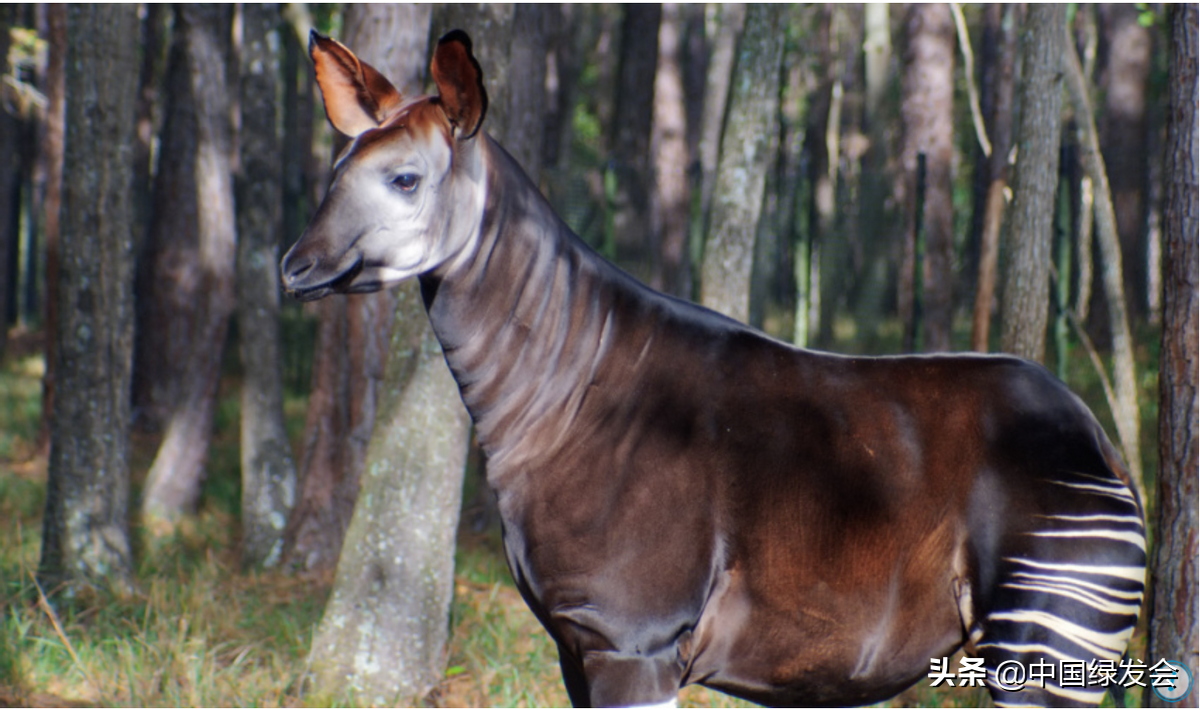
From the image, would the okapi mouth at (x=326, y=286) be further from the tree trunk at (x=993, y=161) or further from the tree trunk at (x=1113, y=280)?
the tree trunk at (x=1113, y=280)

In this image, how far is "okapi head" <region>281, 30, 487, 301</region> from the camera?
8.03 feet

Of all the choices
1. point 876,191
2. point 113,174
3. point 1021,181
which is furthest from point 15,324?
point 1021,181

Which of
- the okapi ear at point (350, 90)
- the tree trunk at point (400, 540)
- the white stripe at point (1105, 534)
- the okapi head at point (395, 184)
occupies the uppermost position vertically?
the okapi ear at point (350, 90)

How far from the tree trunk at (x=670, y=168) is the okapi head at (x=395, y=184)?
678 centimetres

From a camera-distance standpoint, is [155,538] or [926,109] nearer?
[155,538]

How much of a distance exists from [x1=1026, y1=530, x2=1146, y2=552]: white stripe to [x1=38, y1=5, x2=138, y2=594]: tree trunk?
497 cm

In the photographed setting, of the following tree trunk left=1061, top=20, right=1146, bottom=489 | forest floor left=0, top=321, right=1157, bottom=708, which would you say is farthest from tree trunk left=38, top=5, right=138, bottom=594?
tree trunk left=1061, top=20, right=1146, bottom=489

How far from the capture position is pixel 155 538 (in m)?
6.90

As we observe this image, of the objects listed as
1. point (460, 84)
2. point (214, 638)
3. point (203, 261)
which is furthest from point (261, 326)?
point (460, 84)

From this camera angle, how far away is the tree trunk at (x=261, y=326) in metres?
6.61

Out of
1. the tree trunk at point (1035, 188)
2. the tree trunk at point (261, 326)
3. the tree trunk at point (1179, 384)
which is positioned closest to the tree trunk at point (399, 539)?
the tree trunk at point (261, 326)

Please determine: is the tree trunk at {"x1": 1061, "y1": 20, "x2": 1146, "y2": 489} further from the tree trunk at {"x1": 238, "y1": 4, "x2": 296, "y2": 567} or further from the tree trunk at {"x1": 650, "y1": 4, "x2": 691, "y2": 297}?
the tree trunk at {"x1": 238, "y1": 4, "x2": 296, "y2": 567}

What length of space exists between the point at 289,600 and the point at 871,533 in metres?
4.29

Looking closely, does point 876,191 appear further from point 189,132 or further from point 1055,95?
point 189,132
